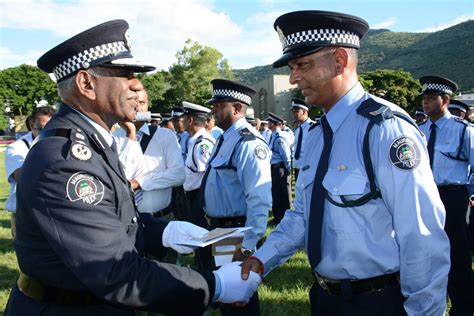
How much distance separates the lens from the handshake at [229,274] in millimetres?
2117

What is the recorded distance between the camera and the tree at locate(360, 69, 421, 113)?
163 ft

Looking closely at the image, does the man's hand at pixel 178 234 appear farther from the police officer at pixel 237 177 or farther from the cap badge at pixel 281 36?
the cap badge at pixel 281 36

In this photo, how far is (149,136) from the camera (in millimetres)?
4793

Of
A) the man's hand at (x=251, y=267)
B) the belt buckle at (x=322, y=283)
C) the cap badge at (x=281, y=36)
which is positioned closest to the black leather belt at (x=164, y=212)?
the man's hand at (x=251, y=267)

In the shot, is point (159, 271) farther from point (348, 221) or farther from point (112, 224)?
point (348, 221)

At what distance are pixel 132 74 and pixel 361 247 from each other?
60.4 inches

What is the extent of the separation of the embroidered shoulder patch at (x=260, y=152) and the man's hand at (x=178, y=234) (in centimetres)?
138

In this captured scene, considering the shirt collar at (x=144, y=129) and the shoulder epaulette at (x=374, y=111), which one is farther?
the shirt collar at (x=144, y=129)

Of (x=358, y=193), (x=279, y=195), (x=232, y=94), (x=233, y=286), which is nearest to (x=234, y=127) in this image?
(x=232, y=94)

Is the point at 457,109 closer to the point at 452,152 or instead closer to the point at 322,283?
the point at 452,152

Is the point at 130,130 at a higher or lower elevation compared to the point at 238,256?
higher

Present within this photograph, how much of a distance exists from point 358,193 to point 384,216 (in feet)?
0.59

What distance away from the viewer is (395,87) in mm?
50125

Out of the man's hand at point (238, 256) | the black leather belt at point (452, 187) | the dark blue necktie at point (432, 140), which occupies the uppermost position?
the dark blue necktie at point (432, 140)
